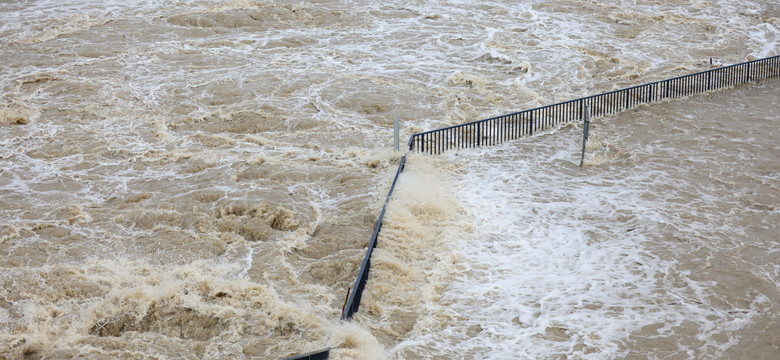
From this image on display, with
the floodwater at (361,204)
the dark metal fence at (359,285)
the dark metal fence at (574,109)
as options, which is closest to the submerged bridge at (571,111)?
the dark metal fence at (574,109)

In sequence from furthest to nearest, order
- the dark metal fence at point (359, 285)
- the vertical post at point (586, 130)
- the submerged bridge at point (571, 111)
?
the submerged bridge at point (571, 111) < the vertical post at point (586, 130) < the dark metal fence at point (359, 285)

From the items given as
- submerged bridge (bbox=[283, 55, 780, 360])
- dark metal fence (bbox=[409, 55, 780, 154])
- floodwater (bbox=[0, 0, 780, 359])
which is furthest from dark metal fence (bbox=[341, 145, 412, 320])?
dark metal fence (bbox=[409, 55, 780, 154])

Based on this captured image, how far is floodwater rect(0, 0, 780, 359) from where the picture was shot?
37.9 ft

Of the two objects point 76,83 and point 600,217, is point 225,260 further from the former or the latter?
point 76,83

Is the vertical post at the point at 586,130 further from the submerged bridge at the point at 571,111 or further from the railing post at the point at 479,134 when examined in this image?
the railing post at the point at 479,134

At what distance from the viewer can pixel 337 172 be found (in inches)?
711

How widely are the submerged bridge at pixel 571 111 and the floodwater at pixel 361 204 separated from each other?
0.52 meters

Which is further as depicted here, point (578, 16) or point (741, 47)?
point (578, 16)

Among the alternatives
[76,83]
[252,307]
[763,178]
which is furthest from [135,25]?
[763,178]

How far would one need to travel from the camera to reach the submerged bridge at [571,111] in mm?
19266

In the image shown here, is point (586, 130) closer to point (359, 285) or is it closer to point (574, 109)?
point (574, 109)

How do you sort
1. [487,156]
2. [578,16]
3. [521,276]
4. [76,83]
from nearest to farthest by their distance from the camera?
[521,276] → [487,156] → [76,83] → [578,16]

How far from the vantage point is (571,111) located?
21766 millimetres

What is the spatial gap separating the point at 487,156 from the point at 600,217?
4.30 metres
